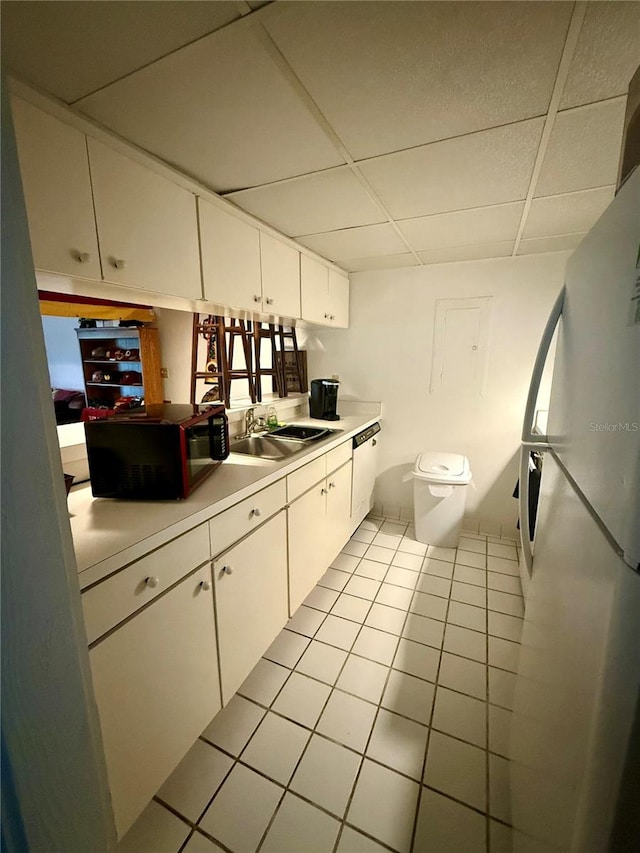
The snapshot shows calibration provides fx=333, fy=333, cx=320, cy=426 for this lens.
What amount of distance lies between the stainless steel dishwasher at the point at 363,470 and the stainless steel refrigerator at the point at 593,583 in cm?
161

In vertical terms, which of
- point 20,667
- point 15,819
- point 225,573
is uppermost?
point 20,667

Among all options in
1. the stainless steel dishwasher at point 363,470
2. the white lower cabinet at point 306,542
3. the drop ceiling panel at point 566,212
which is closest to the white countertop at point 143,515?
the white lower cabinet at point 306,542

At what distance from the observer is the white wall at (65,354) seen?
3.88 m

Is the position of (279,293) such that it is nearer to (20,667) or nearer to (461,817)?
(20,667)

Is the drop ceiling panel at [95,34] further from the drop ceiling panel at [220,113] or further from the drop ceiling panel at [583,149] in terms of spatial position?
the drop ceiling panel at [583,149]

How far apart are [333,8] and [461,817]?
2.19 metres

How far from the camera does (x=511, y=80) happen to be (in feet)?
2.89

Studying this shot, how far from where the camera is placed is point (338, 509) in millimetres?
2201

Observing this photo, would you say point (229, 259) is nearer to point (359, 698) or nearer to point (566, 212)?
point (566, 212)

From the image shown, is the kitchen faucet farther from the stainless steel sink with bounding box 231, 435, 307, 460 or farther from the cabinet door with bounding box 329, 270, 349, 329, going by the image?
the cabinet door with bounding box 329, 270, 349, 329

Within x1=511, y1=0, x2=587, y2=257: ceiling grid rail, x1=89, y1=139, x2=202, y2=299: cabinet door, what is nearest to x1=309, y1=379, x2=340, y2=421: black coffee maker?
x1=89, y1=139, x2=202, y2=299: cabinet door

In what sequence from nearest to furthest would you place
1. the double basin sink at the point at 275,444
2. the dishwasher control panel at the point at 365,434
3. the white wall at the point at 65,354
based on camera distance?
the double basin sink at the point at 275,444
the dishwasher control panel at the point at 365,434
the white wall at the point at 65,354

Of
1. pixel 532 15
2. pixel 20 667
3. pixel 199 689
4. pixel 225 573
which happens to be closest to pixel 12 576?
pixel 20 667

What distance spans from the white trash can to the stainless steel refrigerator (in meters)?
1.61
